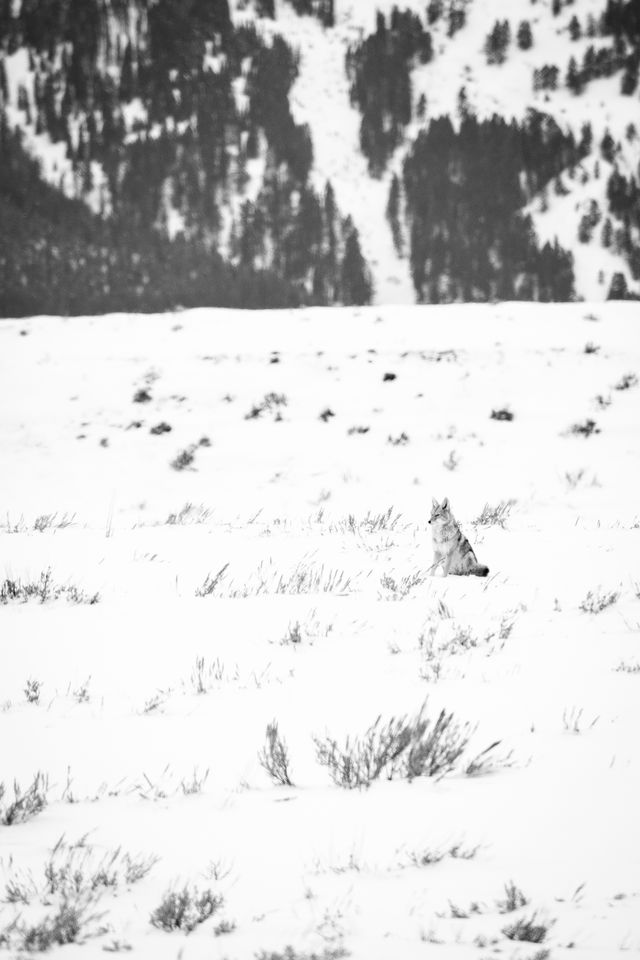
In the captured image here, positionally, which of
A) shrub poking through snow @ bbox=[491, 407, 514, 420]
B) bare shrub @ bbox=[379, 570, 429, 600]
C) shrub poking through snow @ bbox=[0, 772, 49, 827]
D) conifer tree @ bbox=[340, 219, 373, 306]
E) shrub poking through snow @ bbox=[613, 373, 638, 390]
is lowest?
bare shrub @ bbox=[379, 570, 429, 600]

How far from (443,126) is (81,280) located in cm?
4892

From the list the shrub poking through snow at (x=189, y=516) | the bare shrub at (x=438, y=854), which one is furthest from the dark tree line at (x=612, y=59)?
the bare shrub at (x=438, y=854)

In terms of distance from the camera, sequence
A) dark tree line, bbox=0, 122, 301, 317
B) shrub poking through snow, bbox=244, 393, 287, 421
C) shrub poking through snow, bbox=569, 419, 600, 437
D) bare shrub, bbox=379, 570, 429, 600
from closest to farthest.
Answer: bare shrub, bbox=379, 570, 429, 600, shrub poking through snow, bbox=569, 419, 600, 437, shrub poking through snow, bbox=244, 393, 287, 421, dark tree line, bbox=0, 122, 301, 317

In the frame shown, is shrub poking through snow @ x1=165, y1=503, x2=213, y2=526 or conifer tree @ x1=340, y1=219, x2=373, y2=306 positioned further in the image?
conifer tree @ x1=340, y1=219, x2=373, y2=306

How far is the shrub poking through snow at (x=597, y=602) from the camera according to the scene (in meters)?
3.18

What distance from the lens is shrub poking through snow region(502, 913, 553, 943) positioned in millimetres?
1077

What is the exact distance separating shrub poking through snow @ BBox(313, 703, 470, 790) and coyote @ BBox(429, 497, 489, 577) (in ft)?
7.70

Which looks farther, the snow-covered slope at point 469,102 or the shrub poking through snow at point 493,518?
the snow-covered slope at point 469,102

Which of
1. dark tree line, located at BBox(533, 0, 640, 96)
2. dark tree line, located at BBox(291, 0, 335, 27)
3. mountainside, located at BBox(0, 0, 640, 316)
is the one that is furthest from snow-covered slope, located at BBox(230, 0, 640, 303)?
dark tree line, located at BBox(291, 0, 335, 27)

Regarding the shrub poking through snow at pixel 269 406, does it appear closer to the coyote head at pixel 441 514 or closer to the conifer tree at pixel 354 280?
the coyote head at pixel 441 514

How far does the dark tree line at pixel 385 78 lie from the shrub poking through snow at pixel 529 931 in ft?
244

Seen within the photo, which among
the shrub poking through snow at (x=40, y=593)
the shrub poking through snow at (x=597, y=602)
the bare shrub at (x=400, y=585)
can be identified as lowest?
the bare shrub at (x=400, y=585)

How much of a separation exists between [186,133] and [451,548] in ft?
253

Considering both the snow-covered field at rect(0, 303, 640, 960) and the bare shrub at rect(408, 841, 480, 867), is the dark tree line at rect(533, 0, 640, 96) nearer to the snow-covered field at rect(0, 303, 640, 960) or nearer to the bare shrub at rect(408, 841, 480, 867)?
the snow-covered field at rect(0, 303, 640, 960)
